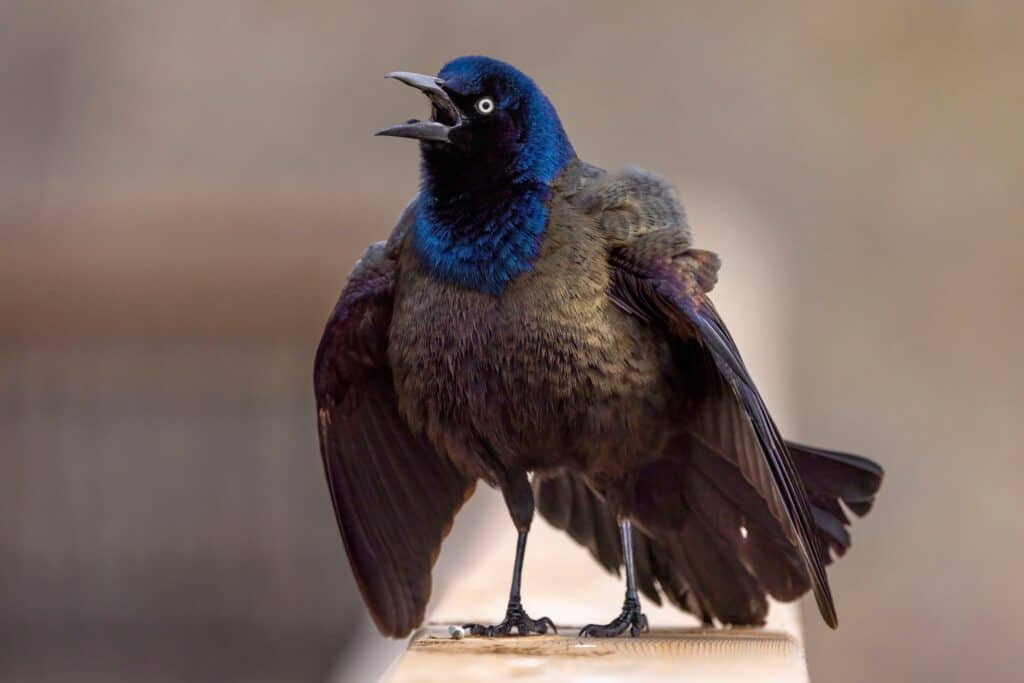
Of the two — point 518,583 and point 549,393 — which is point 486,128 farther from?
point 518,583

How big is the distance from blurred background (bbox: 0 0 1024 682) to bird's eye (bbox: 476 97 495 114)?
2.25m

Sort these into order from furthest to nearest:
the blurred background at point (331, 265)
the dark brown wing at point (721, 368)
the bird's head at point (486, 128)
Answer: the blurred background at point (331, 265)
the bird's head at point (486, 128)
the dark brown wing at point (721, 368)

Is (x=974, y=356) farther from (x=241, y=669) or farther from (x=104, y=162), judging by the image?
(x=104, y=162)

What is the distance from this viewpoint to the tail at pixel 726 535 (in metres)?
3.62

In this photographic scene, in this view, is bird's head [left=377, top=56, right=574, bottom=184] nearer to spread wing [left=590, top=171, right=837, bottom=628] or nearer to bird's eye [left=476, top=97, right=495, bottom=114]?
bird's eye [left=476, top=97, right=495, bottom=114]

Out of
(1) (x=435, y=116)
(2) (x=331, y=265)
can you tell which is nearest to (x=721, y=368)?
(1) (x=435, y=116)

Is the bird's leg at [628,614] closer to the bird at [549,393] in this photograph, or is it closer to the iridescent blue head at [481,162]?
the bird at [549,393]

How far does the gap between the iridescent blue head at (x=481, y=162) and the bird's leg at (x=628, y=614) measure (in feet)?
2.15

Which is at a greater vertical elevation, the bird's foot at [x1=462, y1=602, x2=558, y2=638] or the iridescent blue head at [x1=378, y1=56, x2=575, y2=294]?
the iridescent blue head at [x1=378, y1=56, x2=575, y2=294]

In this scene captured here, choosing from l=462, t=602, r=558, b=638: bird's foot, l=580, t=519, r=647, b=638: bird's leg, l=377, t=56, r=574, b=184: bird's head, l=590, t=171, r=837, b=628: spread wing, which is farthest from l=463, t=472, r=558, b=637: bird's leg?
l=377, t=56, r=574, b=184: bird's head

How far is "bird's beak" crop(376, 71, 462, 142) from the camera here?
336 cm

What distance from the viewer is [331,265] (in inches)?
251

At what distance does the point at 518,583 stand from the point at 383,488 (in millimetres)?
464

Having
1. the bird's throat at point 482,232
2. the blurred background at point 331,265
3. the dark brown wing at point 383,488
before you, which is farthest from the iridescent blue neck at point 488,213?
the blurred background at point 331,265
